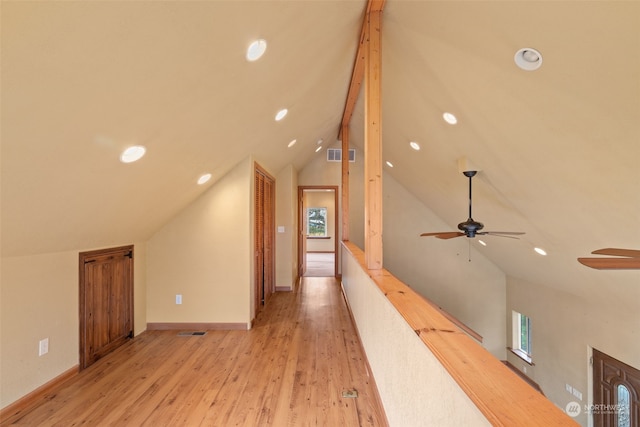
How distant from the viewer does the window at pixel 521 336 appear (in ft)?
20.9

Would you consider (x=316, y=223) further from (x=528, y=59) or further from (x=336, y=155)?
(x=528, y=59)

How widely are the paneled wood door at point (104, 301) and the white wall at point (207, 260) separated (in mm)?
373

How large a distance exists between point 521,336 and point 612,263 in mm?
6372

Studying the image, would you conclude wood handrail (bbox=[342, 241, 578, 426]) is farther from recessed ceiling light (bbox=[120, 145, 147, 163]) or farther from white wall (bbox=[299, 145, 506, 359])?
white wall (bbox=[299, 145, 506, 359])

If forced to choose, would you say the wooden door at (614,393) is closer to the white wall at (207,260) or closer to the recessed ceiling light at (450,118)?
the recessed ceiling light at (450,118)

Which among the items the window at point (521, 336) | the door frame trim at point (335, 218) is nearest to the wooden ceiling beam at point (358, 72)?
the door frame trim at point (335, 218)

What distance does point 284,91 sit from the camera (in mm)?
3055

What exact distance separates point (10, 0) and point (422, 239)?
22.5 feet

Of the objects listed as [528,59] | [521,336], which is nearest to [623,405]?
[521,336]

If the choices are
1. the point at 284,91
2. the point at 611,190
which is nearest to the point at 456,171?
the point at 611,190

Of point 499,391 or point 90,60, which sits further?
point 90,60

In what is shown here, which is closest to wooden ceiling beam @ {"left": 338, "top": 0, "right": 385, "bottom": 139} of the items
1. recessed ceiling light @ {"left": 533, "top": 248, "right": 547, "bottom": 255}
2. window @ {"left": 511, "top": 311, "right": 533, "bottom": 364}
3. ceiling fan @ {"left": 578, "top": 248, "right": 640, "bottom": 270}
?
ceiling fan @ {"left": 578, "top": 248, "right": 640, "bottom": 270}

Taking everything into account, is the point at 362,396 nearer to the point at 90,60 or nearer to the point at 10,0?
the point at 90,60

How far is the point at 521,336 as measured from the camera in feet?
21.6
